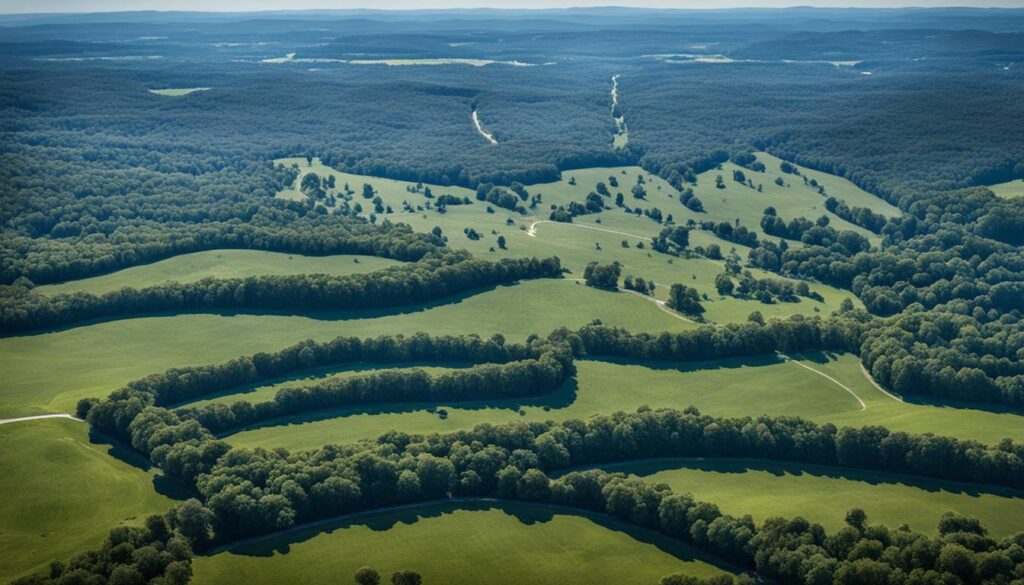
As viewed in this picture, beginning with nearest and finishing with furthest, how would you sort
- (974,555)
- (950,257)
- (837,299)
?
(974,555) → (837,299) → (950,257)

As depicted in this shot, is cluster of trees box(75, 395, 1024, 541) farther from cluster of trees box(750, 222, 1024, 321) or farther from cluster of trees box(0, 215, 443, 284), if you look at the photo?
cluster of trees box(0, 215, 443, 284)

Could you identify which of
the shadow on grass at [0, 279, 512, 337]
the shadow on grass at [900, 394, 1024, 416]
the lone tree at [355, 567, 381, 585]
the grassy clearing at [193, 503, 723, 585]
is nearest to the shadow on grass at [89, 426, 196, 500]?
the grassy clearing at [193, 503, 723, 585]

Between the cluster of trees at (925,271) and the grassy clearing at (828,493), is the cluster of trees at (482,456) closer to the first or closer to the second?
the grassy clearing at (828,493)

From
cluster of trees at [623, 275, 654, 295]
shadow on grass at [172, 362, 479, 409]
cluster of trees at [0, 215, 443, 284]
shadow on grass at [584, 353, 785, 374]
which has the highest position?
cluster of trees at [0, 215, 443, 284]

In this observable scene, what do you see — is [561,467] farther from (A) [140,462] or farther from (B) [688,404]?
(A) [140,462]

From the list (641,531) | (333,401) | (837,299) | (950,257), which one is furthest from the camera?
(950,257)

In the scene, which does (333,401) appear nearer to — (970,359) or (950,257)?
(970,359)

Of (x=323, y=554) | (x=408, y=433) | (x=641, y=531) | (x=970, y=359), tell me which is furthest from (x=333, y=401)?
(x=970, y=359)
